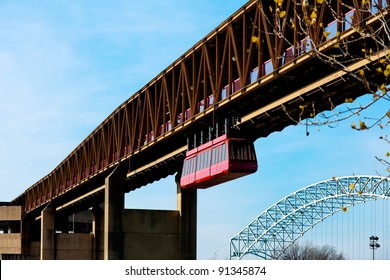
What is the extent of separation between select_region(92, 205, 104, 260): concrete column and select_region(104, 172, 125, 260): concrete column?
103 feet

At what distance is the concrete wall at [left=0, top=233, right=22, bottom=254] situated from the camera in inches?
5802

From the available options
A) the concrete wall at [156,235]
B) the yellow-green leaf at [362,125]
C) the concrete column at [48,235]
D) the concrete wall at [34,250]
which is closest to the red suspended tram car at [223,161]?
the concrete wall at [156,235]

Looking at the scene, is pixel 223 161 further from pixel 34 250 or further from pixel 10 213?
pixel 10 213

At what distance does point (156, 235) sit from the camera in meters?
90.8

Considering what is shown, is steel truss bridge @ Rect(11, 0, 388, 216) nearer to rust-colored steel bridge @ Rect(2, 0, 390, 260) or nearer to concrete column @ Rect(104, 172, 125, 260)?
rust-colored steel bridge @ Rect(2, 0, 390, 260)

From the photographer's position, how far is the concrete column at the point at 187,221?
89625 millimetres

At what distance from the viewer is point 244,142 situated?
56.7m

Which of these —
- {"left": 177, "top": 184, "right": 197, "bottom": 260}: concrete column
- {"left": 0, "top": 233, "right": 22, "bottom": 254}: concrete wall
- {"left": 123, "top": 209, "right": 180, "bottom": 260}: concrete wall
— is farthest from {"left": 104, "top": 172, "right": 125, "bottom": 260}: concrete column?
{"left": 0, "top": 233, "right": 22, "bottom": 254}: concrete wall

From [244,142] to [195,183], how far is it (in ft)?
19.4

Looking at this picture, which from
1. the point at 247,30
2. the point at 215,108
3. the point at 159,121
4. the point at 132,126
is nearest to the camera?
the point at 247,30

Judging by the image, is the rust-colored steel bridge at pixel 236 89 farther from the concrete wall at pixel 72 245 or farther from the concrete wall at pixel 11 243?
the concrete wall at pixel 11 243

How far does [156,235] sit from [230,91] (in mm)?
38319

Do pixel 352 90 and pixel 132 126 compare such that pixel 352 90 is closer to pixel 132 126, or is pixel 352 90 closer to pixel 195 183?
pixel 195 183
